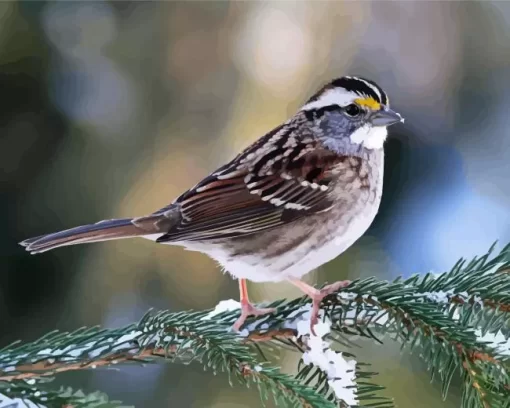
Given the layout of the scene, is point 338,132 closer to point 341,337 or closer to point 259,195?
point 259,195

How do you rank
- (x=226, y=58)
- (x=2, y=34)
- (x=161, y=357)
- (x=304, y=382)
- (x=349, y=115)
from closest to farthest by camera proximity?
(x=304, y=382) < (x=161, y=357) < (x=349, y=115) < (x=2, y=34) < (x=226, y=58)

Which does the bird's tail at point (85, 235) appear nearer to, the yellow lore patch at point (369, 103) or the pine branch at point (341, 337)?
the pine branch at point (341, 337)

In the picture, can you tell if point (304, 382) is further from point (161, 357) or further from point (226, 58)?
point (226, 58)

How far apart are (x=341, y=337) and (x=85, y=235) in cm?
65

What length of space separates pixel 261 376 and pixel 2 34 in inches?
89.3

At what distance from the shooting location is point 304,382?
1.29 m

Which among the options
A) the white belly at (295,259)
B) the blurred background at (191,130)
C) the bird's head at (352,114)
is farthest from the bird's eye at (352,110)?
the blurred background at (191,130)

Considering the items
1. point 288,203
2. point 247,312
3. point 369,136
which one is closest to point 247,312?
point 247,312

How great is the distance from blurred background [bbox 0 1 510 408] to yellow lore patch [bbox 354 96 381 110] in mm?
1120

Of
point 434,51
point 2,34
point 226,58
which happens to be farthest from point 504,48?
point 2,34

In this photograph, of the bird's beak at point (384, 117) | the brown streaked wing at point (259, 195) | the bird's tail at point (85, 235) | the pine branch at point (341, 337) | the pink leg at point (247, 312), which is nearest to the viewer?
the pine branch at point (341, 337)

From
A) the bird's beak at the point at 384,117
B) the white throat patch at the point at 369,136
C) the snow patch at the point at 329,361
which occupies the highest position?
the bird's beak at the point at 384,117

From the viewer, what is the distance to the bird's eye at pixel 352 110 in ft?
6.43

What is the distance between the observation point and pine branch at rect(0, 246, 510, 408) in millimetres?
1271
